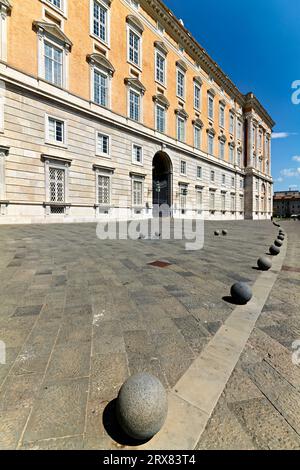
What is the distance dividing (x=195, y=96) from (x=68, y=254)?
33.4m

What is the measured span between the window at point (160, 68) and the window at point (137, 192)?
41.6 ft

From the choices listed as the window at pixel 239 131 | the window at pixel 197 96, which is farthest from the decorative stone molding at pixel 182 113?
the window at pixel 239 131

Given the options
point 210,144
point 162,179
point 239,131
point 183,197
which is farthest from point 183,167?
point 239,131

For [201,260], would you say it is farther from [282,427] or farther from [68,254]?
[282,427]

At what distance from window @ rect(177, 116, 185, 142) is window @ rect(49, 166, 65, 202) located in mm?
17557

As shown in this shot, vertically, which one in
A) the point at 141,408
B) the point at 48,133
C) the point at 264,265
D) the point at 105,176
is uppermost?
the point at 48,133

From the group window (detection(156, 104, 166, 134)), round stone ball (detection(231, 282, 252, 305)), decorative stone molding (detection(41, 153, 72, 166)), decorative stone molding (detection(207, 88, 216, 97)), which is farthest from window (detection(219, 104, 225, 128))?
round stone ball (detection(231, 282, 252, 305))

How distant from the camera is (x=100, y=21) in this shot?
19953mm

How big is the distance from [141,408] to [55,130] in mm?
19726

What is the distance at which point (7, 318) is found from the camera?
3.05m

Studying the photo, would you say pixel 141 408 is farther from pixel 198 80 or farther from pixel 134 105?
pixel 198 80

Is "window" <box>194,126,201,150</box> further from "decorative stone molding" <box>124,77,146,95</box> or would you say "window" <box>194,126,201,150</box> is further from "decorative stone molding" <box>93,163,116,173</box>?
"decorative stone molding" <box>93,163,116,173</box>

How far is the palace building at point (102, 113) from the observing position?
15273 mm

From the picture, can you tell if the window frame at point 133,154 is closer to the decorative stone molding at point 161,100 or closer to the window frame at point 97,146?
the window frame at point 97,146
